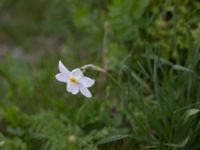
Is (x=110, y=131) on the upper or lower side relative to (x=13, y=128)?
lower

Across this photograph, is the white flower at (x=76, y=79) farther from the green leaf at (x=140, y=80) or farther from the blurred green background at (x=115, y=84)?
the green leaf at (x=140, y=80)

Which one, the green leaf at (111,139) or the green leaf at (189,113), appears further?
the green leaf at (111,139)

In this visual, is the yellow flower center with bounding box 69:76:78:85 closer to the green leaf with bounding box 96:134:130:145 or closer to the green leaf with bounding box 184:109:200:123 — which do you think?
the green leaf with bounding box 96:134:130:145

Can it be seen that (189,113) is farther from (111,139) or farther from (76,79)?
(76,79)

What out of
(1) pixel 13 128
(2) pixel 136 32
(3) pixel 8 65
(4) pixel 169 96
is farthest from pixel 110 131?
(3) pixel 8 65

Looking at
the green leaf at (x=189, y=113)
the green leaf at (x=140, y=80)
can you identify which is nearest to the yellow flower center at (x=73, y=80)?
the green leaf at (x=140, y=80)

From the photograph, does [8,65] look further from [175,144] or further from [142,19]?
[175,144]
